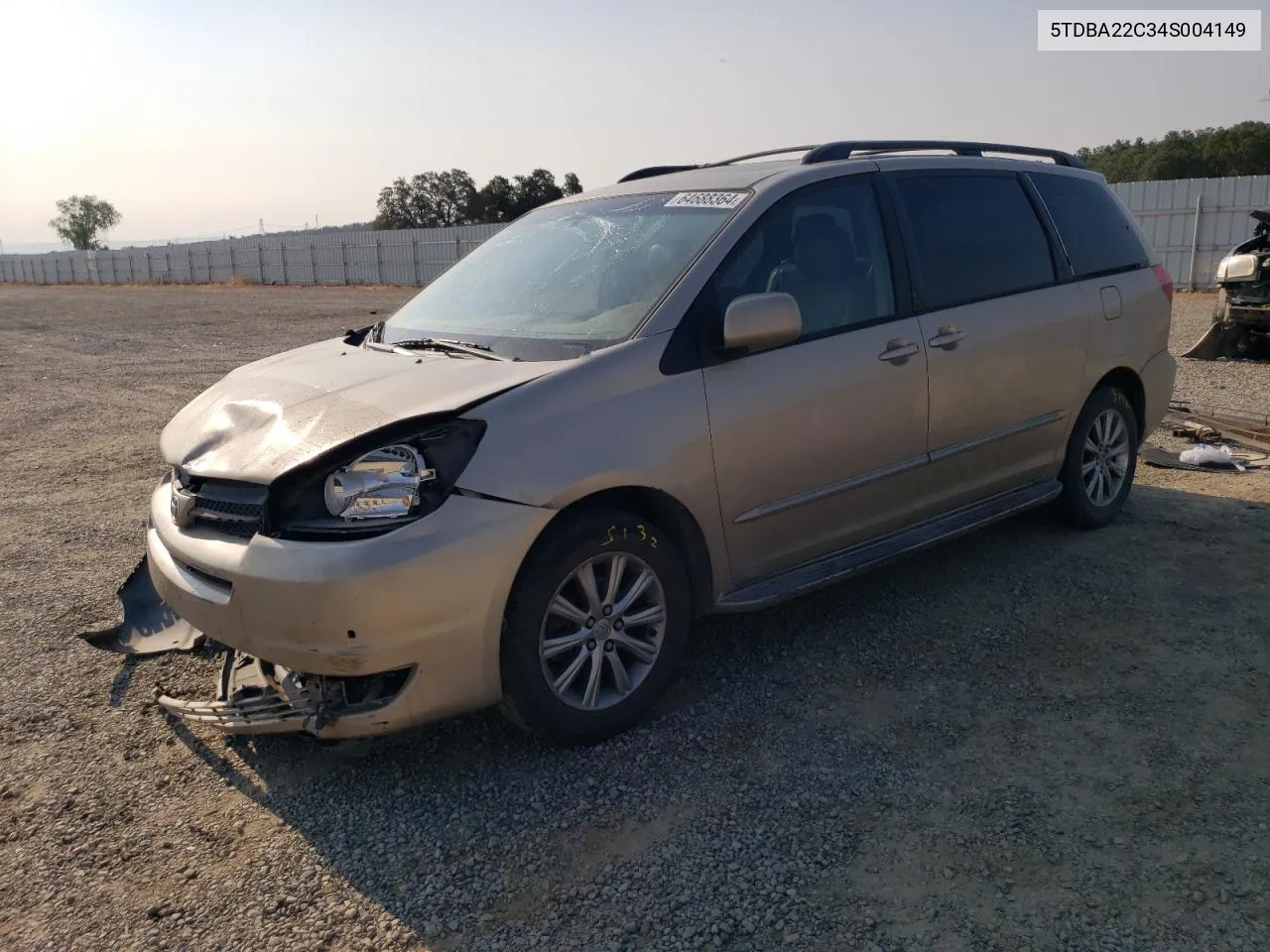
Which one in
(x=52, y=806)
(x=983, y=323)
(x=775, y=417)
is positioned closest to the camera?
(x=52, y=806)

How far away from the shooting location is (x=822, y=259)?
4.11 metres

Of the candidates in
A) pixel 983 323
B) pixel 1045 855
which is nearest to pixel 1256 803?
pixel 1045 855

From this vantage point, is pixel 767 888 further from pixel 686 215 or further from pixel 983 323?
pixel 983 323

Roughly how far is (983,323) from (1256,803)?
7.61ft

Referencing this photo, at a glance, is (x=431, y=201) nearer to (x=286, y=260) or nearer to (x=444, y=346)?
(x=286, y=260)

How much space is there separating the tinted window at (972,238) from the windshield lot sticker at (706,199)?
92 cm

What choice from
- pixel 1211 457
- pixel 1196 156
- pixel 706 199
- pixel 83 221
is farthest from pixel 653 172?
pixel 83 221

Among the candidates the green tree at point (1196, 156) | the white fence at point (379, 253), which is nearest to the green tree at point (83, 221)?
the white fence at point (379, 253)

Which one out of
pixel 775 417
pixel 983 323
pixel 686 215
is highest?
pixel 686 215

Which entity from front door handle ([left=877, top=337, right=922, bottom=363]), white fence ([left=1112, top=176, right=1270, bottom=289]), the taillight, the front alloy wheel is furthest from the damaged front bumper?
white fence ([left=1112, top=176, right=1270, bottom=289])

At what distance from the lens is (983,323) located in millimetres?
Answer: 4582

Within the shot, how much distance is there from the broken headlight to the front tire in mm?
405

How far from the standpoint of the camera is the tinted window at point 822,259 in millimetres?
3859

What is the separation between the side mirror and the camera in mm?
3523
